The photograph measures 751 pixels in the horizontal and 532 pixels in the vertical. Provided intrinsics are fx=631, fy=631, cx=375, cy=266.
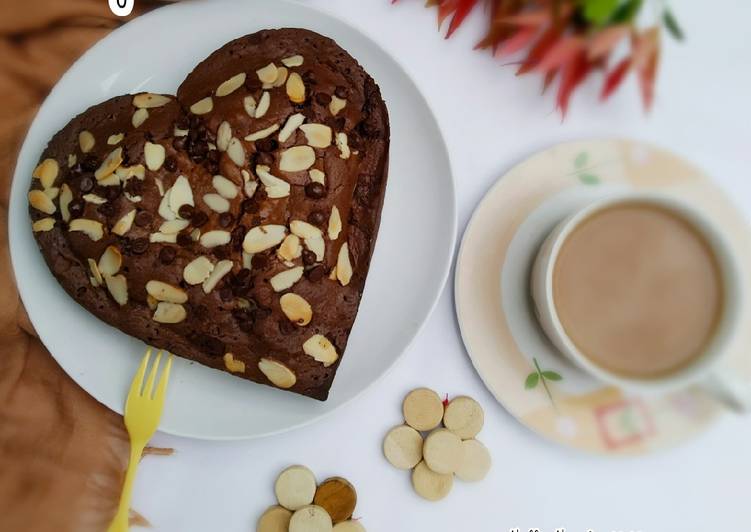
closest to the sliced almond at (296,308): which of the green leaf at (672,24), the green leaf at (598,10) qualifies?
the green leaf at (598,10)

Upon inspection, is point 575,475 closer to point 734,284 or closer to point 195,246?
point 734,284

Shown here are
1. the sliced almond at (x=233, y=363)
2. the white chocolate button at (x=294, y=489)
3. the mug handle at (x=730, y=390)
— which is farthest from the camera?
the white chocolate button at (x=294, y=489)

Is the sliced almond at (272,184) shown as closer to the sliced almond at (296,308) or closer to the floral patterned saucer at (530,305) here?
the sliced almond at (296,308)

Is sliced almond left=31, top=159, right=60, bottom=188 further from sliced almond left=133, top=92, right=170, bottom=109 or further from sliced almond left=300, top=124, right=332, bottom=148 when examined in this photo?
sliced almond left=300, top=124, right=332, bottom=148

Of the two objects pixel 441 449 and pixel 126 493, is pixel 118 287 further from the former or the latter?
pixel 441 449

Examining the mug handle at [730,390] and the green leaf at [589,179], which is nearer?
the mug handle at [730,390]

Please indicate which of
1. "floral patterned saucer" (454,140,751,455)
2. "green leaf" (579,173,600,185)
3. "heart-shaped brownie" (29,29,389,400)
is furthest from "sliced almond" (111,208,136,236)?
"green leaf" (579,173,600,185)
